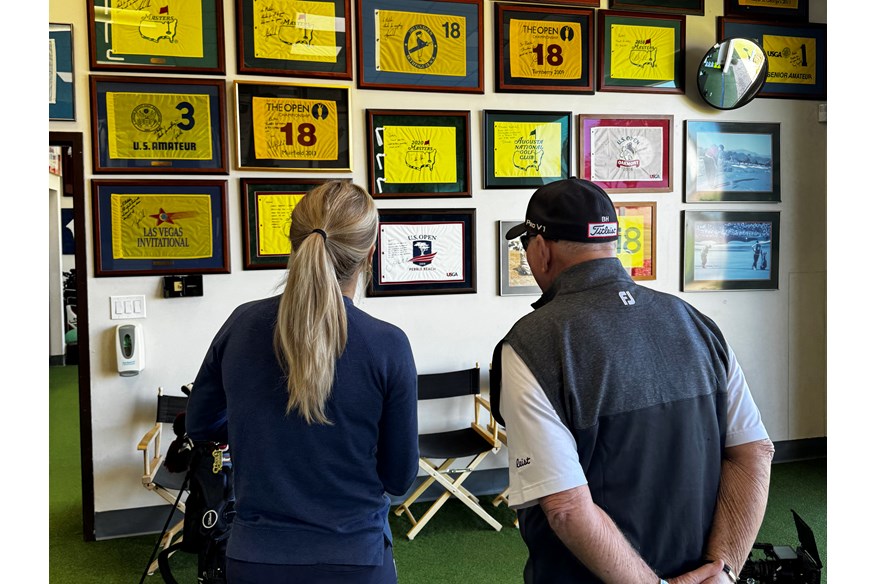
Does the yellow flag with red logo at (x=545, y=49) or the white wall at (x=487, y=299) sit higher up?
the yellow flag with red logo at (x=545, y=49)

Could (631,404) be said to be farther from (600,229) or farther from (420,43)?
(420,43)

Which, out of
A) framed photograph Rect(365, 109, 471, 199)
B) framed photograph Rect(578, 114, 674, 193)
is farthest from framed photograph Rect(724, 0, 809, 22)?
framed photograph Rect(365, 109, 471, 199)

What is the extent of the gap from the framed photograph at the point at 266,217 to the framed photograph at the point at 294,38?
602 millimetres

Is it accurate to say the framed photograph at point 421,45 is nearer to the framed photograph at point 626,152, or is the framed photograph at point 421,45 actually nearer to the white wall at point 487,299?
the white wall at point 487,299

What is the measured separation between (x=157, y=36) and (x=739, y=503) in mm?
3501

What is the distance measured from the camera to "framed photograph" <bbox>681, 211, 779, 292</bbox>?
452 centimetres

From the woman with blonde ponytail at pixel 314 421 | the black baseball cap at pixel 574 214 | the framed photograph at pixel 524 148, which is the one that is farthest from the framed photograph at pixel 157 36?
the black baseball cap at pixel 574 214

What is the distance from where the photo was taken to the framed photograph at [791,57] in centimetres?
457

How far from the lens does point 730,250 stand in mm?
4594

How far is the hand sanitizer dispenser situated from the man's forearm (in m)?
3.08

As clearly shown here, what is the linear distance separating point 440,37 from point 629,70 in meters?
1.22

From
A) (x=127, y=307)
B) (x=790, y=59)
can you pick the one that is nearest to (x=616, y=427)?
(x=127, y=307)

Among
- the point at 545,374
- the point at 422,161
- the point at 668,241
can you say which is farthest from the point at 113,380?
the point at 668,241

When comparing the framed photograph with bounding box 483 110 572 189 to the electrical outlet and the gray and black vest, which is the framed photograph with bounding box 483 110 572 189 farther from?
the gray and black vest
